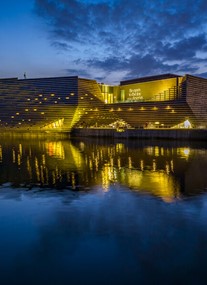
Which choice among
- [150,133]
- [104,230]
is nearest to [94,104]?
[150,133]

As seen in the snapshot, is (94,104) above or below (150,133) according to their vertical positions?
above

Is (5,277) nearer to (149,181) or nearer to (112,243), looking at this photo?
(112,243)

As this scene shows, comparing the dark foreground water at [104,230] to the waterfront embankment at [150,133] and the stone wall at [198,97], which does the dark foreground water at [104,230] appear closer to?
the waterfront embankment at [150,133]

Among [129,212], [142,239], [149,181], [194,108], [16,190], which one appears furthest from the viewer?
[194,108]

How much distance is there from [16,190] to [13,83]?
8104 cm

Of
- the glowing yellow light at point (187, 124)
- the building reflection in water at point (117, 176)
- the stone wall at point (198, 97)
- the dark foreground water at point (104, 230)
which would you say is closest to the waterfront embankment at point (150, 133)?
the glowing yellow light at point (187, 124)

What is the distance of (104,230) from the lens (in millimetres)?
10828

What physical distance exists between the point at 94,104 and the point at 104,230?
7864cm

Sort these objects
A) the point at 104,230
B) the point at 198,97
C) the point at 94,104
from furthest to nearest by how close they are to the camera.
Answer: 1. the point at 94,104
2. the point at 198,97
3. the point at 104,230

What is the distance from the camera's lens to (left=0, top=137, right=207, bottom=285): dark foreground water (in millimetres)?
8016

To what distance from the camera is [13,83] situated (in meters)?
91.4

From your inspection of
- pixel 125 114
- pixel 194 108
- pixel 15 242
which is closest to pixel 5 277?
pixel 15 242

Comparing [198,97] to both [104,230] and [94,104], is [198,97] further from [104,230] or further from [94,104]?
[104,230]

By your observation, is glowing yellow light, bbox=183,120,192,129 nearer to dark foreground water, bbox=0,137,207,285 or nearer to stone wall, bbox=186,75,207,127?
stone wall, bbox=186,75,207,127
